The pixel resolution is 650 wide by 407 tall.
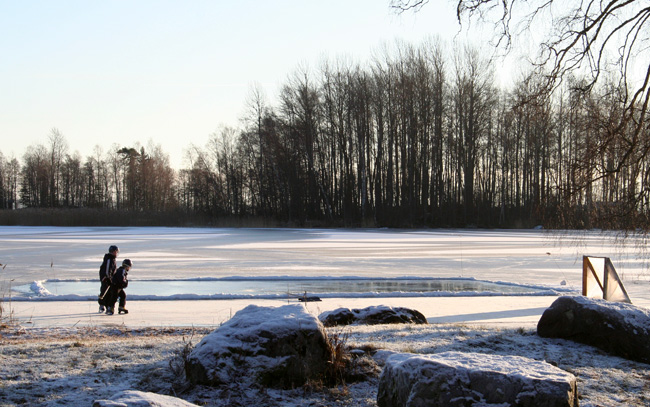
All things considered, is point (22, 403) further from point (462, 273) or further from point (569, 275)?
point (569, 275)

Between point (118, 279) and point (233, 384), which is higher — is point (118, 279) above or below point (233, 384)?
above

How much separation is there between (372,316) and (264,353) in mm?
4166

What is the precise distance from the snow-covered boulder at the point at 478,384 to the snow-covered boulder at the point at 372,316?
4466 mm

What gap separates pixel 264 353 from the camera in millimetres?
4883

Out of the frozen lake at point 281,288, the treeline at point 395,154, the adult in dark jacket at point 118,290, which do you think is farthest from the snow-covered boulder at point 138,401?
the treeline at point 395,154

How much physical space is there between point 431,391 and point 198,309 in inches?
291

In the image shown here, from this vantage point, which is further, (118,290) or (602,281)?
(602,281)

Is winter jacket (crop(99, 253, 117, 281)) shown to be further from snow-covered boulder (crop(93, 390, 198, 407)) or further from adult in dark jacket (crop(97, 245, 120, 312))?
snow-covered boulder (crop(93, 390, 198, 407))

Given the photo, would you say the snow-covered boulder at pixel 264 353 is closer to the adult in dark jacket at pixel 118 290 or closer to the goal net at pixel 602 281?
the adult in dark jacket at pixel 118 290

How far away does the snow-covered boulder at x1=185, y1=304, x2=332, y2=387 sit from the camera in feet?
15.7

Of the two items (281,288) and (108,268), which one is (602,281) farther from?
Answer: (108,268)

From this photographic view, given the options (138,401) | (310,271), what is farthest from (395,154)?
(138,401)

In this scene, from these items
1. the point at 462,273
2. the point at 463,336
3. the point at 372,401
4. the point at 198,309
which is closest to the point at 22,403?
the point at 372,401

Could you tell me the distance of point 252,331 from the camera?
4.98m
